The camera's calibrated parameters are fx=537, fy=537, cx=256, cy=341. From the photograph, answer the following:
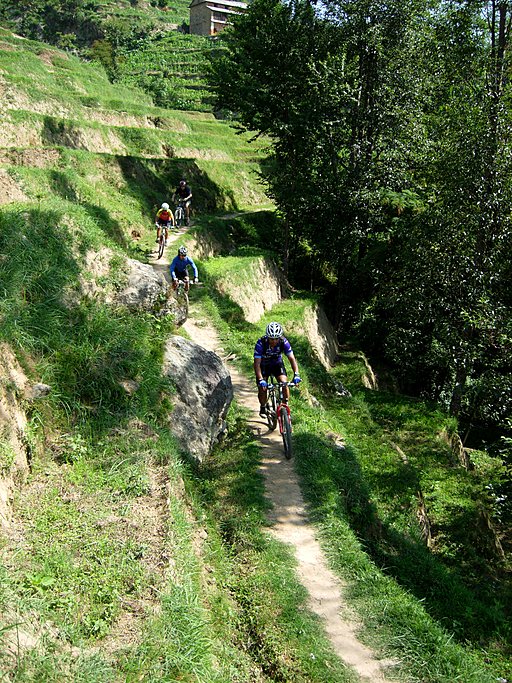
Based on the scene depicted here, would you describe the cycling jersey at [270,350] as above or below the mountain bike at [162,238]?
below

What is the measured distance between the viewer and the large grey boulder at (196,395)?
8656mm

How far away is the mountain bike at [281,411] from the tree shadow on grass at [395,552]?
440 millimetres

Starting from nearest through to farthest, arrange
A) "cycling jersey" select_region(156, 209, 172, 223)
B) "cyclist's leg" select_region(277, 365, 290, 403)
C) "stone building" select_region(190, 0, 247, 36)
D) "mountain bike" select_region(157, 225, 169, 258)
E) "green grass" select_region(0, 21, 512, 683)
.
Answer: "green grass" select_region(0, 21, 512, 683)
"cyclist's leg" select_region(277, 365, 290, 403)
"cycling jersey" select_region(156, 209, 172, 223)
"mountain bike" select_region(157, 225, 169, 258)
"stone building" select_region(190, 0, 247, 36)

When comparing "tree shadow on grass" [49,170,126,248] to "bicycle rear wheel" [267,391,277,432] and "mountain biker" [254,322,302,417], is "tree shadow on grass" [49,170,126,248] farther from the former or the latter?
"bicycle rear wheel" [267,391,277,432]

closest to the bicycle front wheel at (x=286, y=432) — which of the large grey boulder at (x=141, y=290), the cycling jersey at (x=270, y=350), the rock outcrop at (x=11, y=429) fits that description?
the cycling jersey at (x=270, y=350)

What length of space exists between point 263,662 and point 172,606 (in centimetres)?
130

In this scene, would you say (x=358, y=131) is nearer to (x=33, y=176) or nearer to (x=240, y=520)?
(x=33, y=176)

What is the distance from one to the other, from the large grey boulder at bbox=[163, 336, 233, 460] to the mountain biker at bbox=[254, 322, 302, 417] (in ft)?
2.59

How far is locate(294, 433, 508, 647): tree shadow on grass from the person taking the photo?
7609mm

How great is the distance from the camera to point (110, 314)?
9.58 m

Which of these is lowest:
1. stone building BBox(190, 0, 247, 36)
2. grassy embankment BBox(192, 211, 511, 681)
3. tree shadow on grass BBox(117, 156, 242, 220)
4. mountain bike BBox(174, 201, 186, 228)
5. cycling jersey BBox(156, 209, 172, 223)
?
grassy embankment BBox(192, 211, 511, 681)

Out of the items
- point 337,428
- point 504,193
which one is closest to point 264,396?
point 337,428

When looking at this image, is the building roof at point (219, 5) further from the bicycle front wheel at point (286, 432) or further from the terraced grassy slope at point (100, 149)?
the bicycle front wheel at point (286, 432)

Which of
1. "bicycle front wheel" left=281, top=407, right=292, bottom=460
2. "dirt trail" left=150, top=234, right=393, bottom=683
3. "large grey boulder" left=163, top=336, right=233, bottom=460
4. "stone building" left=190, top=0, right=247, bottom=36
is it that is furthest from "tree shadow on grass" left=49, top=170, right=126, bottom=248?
"stone building" left=190, top=0, right=247, bottom=36
